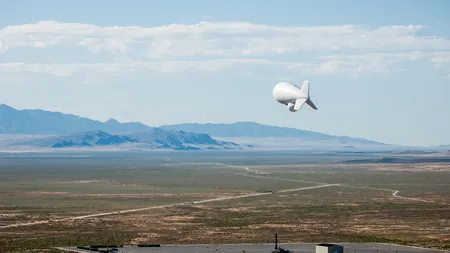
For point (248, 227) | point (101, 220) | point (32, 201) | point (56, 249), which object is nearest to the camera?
point (56, 249)

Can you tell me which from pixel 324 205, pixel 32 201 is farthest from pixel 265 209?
pixel 32 201

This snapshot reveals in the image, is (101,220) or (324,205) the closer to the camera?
(101,220)

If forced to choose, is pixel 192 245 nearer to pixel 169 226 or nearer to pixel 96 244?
pixel 96 244

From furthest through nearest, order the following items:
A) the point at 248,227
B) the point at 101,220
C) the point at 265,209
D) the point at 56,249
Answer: the point at 265,209, the point at 101,220, the point at 248,227, the point at 56,249

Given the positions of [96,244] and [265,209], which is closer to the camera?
[96,244]

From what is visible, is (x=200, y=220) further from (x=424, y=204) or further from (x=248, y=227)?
(x=424, y=204)

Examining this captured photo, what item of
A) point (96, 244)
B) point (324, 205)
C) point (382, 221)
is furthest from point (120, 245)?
point (324, 205)
